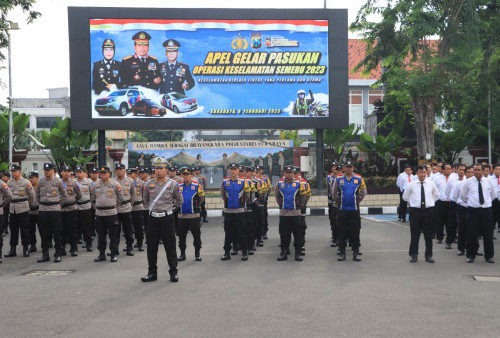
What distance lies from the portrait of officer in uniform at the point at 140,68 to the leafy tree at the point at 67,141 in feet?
12.4

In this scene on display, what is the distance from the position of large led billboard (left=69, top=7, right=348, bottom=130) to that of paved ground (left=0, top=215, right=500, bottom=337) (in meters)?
12.3

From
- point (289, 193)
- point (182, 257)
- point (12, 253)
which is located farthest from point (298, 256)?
point (12, 253)

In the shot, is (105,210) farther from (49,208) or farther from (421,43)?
(421,43)

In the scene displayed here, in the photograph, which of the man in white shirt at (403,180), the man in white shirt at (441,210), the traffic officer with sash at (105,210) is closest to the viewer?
the traffic officer with sash at (105,210)

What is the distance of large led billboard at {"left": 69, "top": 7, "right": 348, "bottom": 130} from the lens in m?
23.5

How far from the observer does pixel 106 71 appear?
77.3ft

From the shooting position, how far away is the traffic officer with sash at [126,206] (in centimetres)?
1277

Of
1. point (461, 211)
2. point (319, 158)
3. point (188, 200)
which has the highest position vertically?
point (319, 158)

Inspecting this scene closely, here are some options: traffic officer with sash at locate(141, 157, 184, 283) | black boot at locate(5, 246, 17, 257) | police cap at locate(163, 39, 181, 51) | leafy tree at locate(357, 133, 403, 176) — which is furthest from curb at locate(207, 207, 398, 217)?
traffic officer with sash at locate(141, 157, 184, 283)

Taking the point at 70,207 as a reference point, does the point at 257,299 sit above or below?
below

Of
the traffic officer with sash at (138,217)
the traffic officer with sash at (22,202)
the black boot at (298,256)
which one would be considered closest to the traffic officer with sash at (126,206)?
the traffic officer with sash at (138,217)

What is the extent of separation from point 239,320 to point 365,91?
47080 mm

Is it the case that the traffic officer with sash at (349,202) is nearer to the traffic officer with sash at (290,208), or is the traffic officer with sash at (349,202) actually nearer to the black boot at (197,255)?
the traffic officer with sash at (290,208)

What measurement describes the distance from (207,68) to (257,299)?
1719cm
